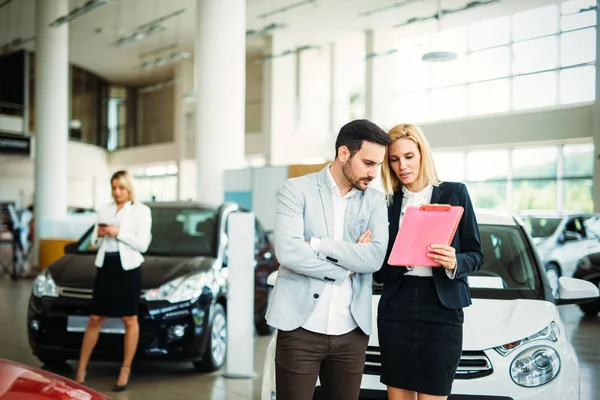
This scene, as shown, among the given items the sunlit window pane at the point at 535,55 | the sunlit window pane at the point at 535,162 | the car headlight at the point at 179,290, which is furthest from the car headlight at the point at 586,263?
the sunlit window pane at the point at 535,55

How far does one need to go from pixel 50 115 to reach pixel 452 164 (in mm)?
12049

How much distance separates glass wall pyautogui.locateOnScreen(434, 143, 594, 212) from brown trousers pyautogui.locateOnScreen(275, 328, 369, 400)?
56.7ft

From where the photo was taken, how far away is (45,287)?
5.95 meters

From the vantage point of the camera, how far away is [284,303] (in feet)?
8.31

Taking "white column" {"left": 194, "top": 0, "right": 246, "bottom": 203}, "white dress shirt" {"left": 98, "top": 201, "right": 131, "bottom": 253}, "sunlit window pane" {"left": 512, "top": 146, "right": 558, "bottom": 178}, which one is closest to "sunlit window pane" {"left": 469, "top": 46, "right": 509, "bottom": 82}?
"sunlit window pane" {"left": 512, "top": 146, "right": 558, "bottom": 178}

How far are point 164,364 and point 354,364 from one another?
450cm

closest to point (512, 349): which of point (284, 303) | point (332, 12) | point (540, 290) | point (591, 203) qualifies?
point (540, 290)

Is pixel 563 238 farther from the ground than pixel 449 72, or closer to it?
closer to it

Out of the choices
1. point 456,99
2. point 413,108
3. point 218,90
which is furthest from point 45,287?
point 413,108

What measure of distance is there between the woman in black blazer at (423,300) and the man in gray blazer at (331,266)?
0.20m

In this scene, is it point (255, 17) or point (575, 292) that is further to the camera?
point (255, 17)

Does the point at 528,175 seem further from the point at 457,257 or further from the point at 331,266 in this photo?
the point at 331,266

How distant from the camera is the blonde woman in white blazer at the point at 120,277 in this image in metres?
5.54

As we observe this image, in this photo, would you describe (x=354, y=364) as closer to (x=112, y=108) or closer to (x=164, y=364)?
(x=164, y=364)
